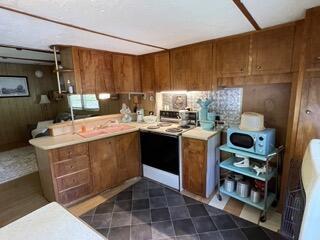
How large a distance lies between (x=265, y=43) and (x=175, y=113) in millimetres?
1679

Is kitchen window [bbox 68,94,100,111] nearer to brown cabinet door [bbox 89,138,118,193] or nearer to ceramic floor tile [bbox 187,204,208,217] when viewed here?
brown cabinet door [bbox 89,138,118,193]

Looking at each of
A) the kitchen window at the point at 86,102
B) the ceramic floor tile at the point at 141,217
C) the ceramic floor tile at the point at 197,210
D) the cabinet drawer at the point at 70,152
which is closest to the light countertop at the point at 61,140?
the cabinet drawer at the point at 70,152

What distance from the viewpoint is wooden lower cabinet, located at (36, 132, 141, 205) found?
7.64ft

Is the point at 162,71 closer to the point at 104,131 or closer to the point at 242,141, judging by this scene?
the point at 104,131

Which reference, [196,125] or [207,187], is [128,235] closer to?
[207,187]

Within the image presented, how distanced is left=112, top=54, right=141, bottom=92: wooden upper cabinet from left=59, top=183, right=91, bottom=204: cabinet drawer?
167cm

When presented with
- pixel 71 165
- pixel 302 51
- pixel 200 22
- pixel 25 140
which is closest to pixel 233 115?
pixel 302 51

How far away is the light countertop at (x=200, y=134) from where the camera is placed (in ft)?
7.86

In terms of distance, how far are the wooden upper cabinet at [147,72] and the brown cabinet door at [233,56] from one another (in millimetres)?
1257

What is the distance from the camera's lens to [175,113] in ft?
10.6

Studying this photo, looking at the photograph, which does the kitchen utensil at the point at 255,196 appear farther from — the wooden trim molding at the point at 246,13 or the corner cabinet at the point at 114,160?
the wooden trim molding at the point at 246,13

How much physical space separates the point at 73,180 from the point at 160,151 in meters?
1.29

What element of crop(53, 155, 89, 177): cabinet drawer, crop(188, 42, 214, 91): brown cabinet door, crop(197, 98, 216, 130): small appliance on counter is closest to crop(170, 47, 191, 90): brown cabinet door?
crop(188, 42, 214, 91): brown cabinet door

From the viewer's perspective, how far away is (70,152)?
2.39 m
